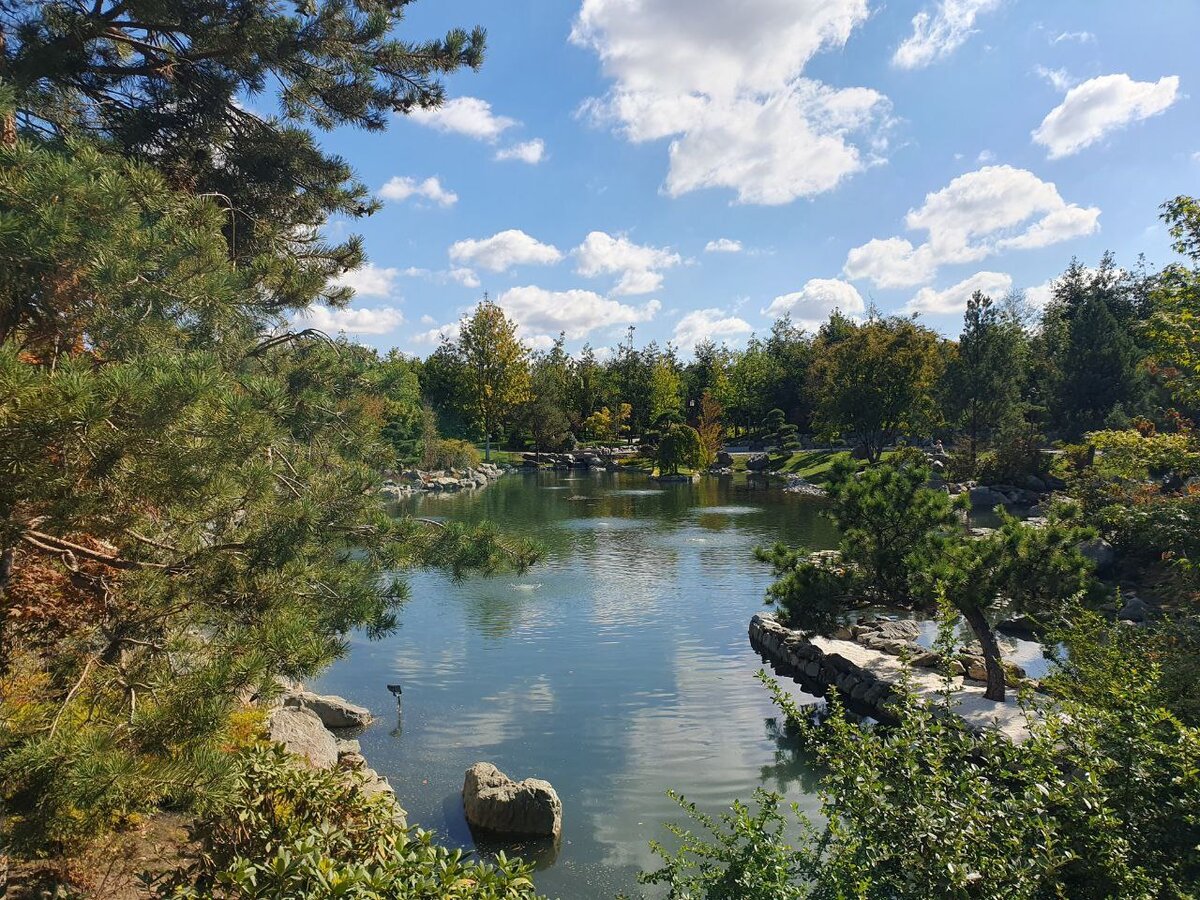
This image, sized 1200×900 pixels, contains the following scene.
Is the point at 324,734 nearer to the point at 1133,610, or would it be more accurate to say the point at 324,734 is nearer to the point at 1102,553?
the point at 1133,610

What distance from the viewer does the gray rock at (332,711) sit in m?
9.48

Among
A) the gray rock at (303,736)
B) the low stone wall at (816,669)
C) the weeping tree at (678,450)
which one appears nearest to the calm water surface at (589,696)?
the low stone wall at (816,669)

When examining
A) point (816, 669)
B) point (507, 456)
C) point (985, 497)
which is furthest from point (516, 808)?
point (507, 456)

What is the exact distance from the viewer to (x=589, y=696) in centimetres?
1063

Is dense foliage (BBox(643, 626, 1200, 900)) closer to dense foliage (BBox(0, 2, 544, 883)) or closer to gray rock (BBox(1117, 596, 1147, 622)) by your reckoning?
dense foliage (BBox(0, 2, 544, 883))

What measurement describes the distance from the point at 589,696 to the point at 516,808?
12.4 ft

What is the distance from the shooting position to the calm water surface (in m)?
7.52

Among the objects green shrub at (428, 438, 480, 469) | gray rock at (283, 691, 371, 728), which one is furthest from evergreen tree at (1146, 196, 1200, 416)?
green shrub at (428, 438, 480, 469)

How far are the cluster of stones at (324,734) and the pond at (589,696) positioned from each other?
1.31 ft

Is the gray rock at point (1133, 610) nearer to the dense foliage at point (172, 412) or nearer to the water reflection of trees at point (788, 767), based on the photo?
the water reflection of trees at point (788, 767)

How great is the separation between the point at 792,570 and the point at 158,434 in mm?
8442

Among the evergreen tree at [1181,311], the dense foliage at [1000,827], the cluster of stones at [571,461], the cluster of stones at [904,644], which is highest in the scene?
the evergreen tree at [1181,311]

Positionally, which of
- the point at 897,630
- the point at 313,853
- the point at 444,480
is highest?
the point at 444,480

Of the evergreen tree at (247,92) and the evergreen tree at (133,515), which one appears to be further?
the evergreen tree at (247,92)
